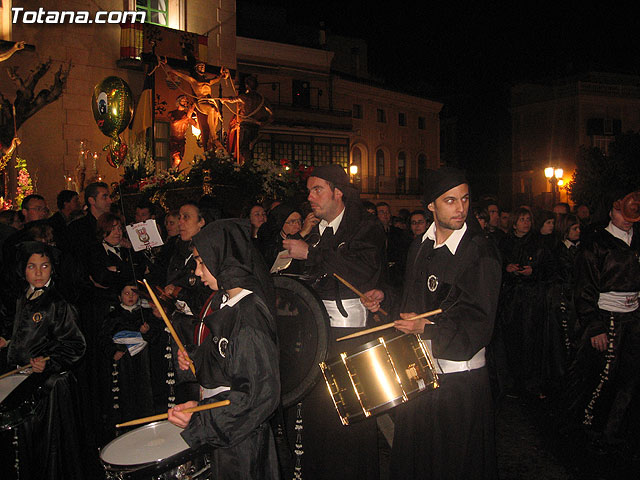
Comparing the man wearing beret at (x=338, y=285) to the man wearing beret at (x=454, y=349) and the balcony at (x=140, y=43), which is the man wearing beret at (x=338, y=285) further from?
the balcony at (x=140, y=43)

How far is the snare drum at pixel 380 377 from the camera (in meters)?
3.57

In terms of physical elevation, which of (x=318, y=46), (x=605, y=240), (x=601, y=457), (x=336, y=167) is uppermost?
(x=318, y=46)

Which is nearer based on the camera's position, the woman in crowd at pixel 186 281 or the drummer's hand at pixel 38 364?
the drummer's hand at pixel 38 364

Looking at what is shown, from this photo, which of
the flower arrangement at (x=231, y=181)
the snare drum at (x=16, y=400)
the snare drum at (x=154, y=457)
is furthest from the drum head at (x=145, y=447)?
the flower arrangement at (x=231, y=181)

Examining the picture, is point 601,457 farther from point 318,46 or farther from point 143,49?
point 318,46

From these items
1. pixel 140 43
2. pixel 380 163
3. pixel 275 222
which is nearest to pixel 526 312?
pixel 275 222

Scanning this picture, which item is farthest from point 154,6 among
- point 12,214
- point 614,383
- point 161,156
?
point 614,383

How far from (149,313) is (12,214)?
10.5ft

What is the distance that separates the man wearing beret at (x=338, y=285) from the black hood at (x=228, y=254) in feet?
4.95

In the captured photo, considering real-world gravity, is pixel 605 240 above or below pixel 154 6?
below

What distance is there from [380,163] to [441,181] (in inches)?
1493

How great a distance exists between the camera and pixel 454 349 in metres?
3.57

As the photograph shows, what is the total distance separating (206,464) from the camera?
335 cm

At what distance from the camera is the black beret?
151 inches
